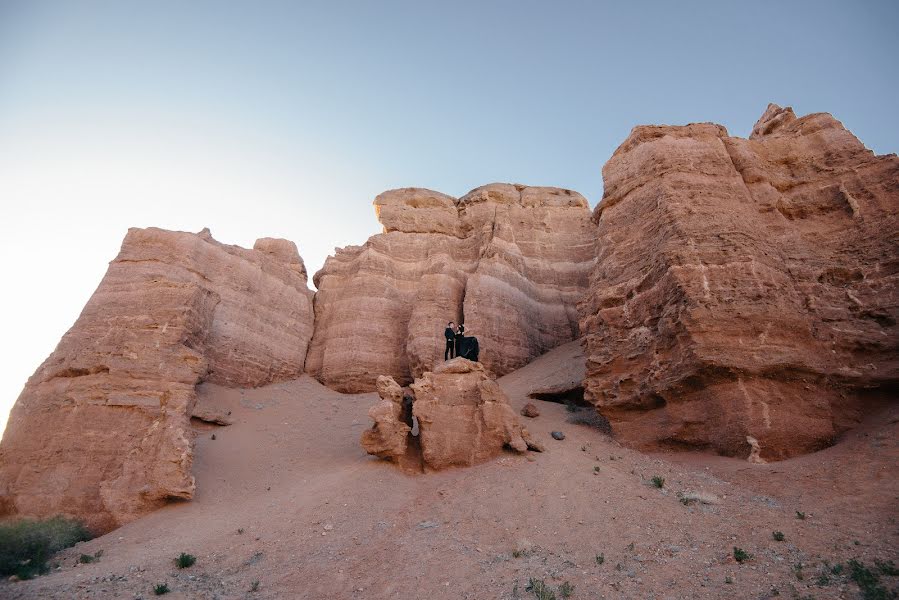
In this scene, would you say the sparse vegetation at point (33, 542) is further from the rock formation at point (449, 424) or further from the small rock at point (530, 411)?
the small rock at point (530, 411)

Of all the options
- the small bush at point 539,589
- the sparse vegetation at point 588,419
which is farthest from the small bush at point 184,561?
the sparse vegetation at point 588,419

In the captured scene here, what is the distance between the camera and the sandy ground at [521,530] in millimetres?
6812

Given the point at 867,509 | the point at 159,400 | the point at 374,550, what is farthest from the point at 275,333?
the point at 867,509

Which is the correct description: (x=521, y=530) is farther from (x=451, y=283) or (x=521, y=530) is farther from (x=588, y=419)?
(x=451, y=283)

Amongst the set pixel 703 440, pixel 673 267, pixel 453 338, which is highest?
pixel 673 267

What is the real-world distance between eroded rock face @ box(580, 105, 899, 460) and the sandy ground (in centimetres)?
93

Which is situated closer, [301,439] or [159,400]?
[159,400]

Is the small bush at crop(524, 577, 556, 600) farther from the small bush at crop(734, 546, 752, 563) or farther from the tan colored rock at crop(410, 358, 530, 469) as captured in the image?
the tan colored rock at crop(410, 358, 530, 469)

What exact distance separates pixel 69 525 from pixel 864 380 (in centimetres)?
1799

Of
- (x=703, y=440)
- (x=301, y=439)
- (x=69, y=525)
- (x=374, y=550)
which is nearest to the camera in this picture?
(x=374, y=550)

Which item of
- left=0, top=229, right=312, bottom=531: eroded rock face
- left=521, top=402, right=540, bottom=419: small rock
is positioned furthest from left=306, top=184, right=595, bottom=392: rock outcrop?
left=521, top=402, right=540, bottom=419: small rock

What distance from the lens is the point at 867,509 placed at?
24.8 ft

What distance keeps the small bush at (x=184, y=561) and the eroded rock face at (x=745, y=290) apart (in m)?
10.4

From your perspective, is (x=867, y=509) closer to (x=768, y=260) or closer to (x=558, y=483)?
(x=558, y=483)
